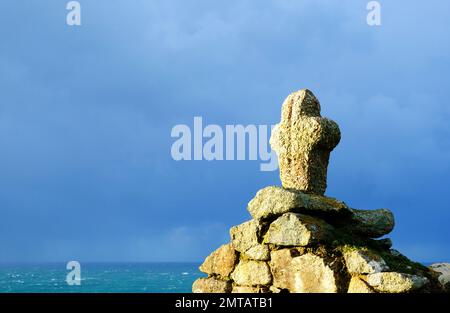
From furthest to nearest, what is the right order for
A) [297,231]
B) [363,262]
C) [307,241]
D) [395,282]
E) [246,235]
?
[246,235] → [297,231] → [307,241] → [363,262] → [395,282]

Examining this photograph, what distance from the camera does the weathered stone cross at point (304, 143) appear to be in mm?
11367

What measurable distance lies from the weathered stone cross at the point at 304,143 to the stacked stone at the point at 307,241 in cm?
2

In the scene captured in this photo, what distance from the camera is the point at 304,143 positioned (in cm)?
1144

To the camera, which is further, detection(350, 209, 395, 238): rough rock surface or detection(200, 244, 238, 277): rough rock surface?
detection(200, 244, 238, 277): rough rock surface

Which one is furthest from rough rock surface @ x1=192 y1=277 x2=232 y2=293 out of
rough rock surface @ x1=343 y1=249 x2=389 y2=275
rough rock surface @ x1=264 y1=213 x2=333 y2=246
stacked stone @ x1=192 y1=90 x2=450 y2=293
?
rough rock surface @ x1=343 y1=249 x2=389 y2=275

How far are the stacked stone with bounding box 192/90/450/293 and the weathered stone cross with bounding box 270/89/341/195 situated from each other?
0.02 m

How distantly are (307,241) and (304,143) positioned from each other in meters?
2.24

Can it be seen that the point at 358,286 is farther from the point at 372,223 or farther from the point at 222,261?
the point at 222,261

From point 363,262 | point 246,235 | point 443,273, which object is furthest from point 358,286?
point 246,235

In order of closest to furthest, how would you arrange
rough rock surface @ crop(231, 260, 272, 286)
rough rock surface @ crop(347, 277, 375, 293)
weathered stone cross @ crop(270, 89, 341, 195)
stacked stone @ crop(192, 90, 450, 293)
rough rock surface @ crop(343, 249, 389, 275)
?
1. rough rock surface @ crop(347, 277, 375, 293)
2. rough rock surface @ crop(343, 249, 389, 275)
3. stacked stone @ crop(192, 90, 450, 293)
4. rough rock surface @ crop(231, 260, 272, 286)
5. weathered stone cross @ crop(270, 89, 341, 195)

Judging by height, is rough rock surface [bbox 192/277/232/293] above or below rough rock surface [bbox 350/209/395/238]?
below

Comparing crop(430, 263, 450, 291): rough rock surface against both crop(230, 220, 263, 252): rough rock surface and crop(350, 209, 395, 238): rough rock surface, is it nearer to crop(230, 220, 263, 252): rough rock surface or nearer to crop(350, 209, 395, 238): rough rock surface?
crop(350, 209, 395, 238): rough rock surface

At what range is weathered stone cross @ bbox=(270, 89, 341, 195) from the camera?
11.4m
